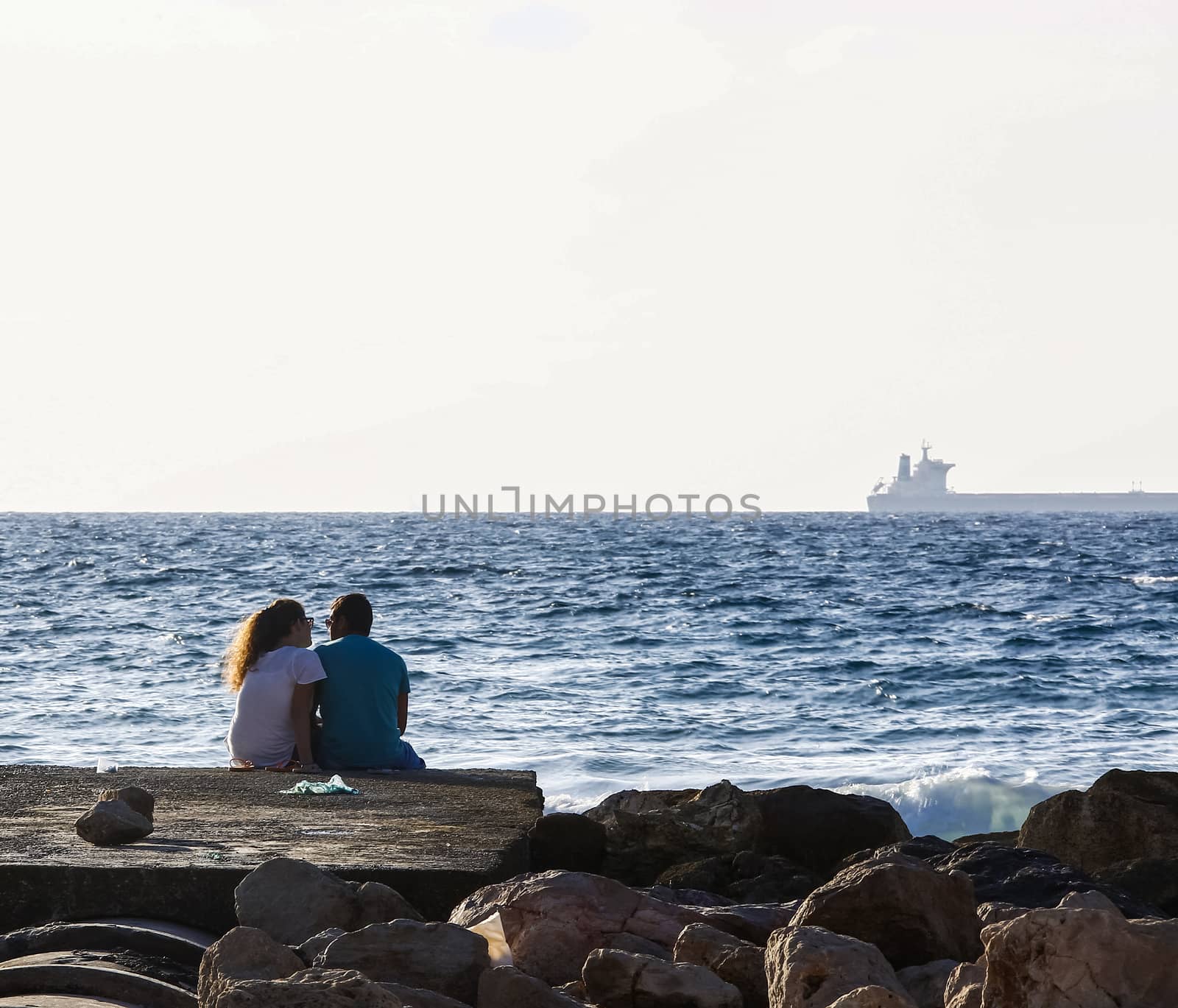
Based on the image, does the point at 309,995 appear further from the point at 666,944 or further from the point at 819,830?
the point at 819,830

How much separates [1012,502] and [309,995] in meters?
188

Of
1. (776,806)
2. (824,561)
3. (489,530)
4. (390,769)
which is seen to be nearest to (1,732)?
(390,769)

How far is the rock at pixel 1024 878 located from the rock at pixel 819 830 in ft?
3.25

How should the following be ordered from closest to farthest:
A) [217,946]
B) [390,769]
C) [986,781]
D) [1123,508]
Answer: [217,946] < [390,769] < [986,781] < [1123,508]

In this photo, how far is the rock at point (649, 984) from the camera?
2877 mm

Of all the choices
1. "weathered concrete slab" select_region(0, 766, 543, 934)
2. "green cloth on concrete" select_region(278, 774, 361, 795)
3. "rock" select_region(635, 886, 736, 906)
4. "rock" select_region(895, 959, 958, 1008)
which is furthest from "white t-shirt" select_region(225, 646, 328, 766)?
"rock" select_region(895, 959, 958, 1008)

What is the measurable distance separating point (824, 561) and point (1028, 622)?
16758 mm

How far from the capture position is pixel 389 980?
2.81 m

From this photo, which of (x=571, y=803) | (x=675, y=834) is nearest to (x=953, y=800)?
(x=571, y=803)

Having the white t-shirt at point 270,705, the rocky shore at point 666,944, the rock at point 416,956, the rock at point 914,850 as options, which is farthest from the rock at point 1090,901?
the white t-shirt at point 270,705

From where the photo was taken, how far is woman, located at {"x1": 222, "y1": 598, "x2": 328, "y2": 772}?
592cm

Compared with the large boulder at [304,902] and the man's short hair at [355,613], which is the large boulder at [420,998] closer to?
the large boulder at [304,902]

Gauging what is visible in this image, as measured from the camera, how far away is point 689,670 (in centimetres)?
1703

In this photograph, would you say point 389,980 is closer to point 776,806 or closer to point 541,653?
point 776,806
